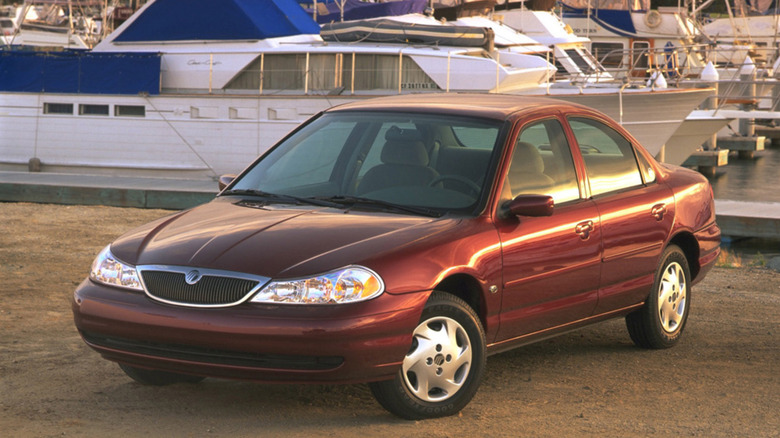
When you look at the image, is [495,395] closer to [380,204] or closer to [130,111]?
[380,204]

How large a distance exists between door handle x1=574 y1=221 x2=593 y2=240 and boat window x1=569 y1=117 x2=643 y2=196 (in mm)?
304

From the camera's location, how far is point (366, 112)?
6652 millimetres

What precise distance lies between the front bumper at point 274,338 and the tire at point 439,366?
0.15 m

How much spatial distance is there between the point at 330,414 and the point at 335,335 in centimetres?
76

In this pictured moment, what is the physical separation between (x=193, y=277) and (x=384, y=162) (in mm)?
1583

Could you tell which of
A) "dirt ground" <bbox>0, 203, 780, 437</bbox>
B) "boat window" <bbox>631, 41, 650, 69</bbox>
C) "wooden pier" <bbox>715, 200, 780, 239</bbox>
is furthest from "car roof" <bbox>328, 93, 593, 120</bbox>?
"boat window" <bbox>631, 41, 650, 69</bbox>

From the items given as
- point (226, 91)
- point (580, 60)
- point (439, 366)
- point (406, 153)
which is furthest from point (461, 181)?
point (580, 60)

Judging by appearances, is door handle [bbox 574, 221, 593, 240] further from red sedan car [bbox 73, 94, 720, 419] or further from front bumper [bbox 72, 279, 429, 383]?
front bumper [bbox 72, 279, 429, 383]

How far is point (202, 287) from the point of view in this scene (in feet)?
16.6

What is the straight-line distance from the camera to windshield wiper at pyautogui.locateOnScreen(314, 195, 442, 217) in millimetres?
5789

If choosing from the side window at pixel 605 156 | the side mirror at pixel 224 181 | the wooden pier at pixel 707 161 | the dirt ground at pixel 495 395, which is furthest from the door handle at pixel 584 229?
the wooden pier at pixel 707 161

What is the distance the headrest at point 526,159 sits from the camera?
6.16 meters

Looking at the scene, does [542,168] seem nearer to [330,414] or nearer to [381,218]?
[381,218]

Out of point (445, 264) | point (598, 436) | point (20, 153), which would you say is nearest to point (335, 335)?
point (445, 264)
